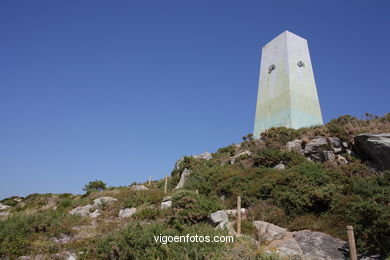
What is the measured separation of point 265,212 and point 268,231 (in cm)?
204

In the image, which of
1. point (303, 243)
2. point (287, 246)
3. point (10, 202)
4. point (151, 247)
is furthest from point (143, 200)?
point (10, 202)

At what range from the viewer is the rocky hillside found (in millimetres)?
7406

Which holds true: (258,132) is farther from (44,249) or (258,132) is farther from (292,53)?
(44,249)

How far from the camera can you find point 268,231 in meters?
9.05

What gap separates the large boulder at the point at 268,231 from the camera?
28.5 ft

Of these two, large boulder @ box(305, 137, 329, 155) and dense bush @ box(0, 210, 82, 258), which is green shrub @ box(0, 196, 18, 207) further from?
A: large boulder @ box(305, 137, 329, 155)

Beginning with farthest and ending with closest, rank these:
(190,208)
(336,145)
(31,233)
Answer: (336,145), (31,233), (190,208)

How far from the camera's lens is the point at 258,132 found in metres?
23.3

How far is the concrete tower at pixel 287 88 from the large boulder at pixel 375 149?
5.88m

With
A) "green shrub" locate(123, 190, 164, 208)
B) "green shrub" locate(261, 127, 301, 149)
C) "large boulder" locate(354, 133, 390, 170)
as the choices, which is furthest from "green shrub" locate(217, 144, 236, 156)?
"large boulder" locate(354, 133, 390, 170)

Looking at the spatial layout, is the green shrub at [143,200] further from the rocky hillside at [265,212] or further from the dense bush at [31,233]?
the dense bush at [31,233]

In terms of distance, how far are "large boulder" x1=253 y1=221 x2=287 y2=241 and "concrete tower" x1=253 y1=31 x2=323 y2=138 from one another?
481 inches

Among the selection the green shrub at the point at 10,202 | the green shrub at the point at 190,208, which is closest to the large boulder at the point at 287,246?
the green shrub at the point at 190,208

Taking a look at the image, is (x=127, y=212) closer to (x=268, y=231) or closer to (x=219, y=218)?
(x=219, y=218)
